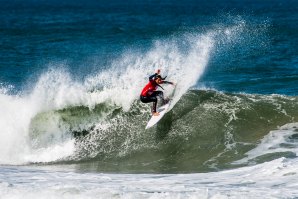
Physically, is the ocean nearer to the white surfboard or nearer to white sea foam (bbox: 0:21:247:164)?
white sea foam (bbox: 0:21:247:164)

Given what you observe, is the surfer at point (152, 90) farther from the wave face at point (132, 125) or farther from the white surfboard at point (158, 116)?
the wave face at point (132, 125)

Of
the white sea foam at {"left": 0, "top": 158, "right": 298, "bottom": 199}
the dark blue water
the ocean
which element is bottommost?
the white sea foam at {"left": 0, "top": 158, "right": 298, "bottom": 199}

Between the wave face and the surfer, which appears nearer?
the wave face

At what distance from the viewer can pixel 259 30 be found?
5875cm

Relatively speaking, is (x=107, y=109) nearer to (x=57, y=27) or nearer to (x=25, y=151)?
(x=25, y=151)

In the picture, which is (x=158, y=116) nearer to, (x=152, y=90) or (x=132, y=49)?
(x=152, y=90)

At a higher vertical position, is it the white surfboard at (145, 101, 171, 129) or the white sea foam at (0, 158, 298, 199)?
the white surfboard at (145, 101, 171, 129)

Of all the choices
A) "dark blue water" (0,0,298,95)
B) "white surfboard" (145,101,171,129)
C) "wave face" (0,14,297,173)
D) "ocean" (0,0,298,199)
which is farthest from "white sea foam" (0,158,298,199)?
"dark blue water" (0,0,298,95)

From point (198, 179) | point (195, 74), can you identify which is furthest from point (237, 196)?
point (195, 74)

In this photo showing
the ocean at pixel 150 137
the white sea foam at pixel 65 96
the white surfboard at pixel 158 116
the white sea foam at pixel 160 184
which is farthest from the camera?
the white surfboard at pixel 158 116

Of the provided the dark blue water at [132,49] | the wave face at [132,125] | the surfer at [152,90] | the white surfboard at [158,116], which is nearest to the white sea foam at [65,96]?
the wave face at [132,125]

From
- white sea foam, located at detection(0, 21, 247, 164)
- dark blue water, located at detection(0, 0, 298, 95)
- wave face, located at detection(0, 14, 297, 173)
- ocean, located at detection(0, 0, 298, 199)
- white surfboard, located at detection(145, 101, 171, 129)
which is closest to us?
ocean, located at detection(0, 0, 298, 199)

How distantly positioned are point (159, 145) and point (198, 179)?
4310mm

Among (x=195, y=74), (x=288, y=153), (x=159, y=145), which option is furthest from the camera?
(x=195, y=74)
